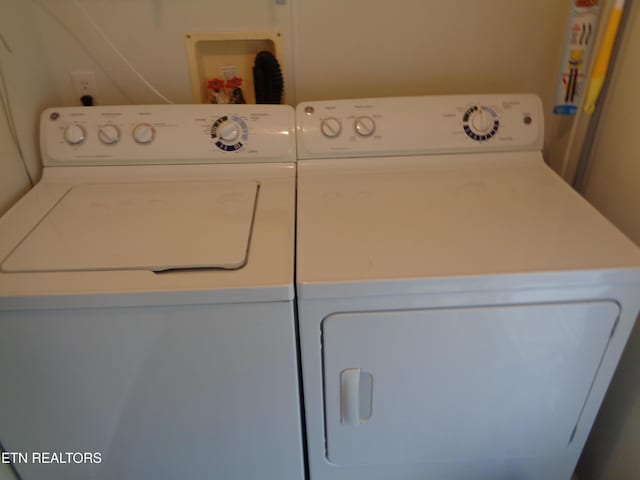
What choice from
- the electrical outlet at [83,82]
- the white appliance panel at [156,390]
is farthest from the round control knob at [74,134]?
the white appliance panel at [156,390]

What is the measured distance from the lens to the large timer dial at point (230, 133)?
1291 mm

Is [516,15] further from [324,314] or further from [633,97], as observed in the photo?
[324,314]

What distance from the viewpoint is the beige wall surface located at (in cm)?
118

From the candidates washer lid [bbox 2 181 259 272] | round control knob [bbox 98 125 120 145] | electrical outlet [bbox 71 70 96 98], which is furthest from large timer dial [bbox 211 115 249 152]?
electrical outlet [bbox 71 70 96 98]

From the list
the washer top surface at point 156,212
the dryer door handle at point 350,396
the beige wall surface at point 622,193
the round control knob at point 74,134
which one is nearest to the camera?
the washer top surface at point 156,212

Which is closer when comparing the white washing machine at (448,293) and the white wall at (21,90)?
the white washing machine at (448,293)

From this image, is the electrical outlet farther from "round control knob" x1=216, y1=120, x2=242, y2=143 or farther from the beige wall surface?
the beige wall surface

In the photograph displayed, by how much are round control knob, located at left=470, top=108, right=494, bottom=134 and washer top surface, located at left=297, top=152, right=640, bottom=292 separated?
0.07 meters

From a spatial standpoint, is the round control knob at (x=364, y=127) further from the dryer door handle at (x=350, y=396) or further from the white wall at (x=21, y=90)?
the white wall at (x=21, y=90)

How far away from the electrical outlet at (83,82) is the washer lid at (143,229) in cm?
39

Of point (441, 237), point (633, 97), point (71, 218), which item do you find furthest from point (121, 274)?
point (633, 97)

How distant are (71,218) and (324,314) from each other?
2.11 feet

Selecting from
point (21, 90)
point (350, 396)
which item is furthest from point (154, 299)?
point (21, 90)

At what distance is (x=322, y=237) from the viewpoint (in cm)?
100
